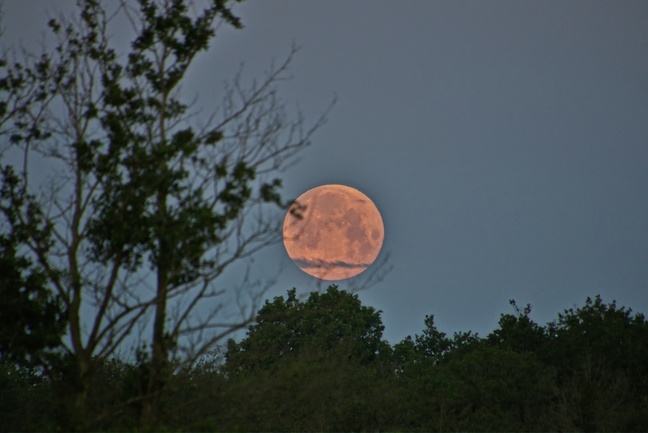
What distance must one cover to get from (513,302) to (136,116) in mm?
37849

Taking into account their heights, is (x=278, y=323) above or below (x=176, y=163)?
above

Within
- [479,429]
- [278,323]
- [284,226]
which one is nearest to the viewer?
[284,226]

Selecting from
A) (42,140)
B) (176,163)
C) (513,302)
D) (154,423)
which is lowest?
(154,423)

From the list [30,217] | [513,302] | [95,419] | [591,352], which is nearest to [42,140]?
[30,217]

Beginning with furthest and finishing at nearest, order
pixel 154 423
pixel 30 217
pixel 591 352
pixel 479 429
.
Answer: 1. pixel 591 352
2. pixel 479 429
3. pixel 30 217
4. pixel 154 423

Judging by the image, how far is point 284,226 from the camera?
14164 millimetres

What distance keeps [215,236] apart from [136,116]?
3151mm

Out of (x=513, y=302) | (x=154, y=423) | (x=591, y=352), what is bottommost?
(x=154, y=423)

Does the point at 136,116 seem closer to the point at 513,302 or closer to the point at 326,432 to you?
the point at 326,432

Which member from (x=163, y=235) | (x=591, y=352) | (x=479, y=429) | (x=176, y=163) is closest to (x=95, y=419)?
(x=163, y=235)

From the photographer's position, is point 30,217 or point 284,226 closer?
point 284,226

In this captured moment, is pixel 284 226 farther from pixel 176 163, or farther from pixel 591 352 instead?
pixel 591 352

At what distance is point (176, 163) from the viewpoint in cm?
1407

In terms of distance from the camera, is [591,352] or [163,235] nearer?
[163,235]
